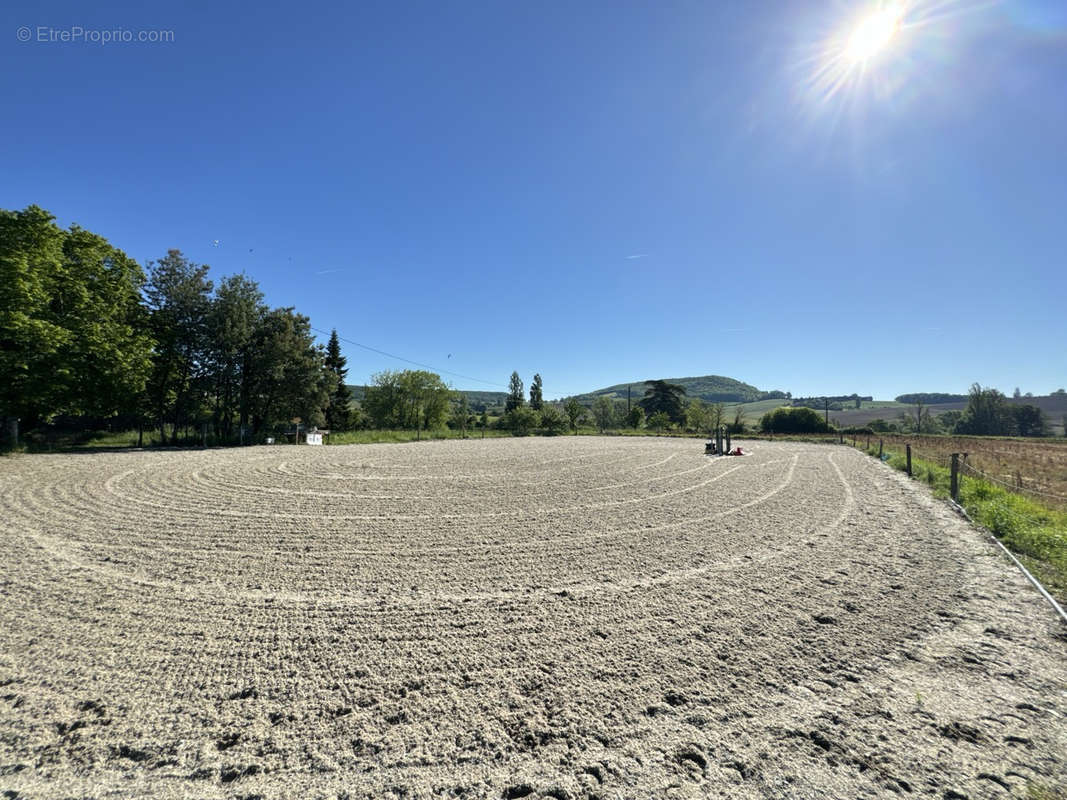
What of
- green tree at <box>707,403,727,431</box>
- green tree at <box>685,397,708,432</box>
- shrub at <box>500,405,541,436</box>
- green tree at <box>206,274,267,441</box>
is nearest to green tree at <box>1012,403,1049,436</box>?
green tree at <box>707,403,727,431</box>

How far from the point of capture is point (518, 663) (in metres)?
3.47

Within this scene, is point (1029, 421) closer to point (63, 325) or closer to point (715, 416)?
point (715, 416)

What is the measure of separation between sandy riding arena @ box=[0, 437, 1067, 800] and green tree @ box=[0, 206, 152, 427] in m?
13.6

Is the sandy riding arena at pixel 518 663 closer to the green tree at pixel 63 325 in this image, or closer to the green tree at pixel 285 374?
the green tree at pixel 63 325

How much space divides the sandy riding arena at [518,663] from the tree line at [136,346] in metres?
14.0

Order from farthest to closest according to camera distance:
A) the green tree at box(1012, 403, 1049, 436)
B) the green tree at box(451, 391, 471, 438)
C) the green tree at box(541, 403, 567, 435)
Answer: the green tree at box(1012, 403, 1049, 436) < the green tree at box(451, 391, 471, 438) < the green tree at box(541, 403, 567, 435)

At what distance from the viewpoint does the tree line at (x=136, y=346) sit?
642 inches

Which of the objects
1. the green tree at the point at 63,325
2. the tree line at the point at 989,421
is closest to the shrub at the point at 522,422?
the green tree at the point at 63,325

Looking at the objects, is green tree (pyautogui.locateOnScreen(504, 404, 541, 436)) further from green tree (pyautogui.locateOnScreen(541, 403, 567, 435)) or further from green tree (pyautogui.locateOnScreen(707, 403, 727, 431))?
green tree (pyautogui.locateOnScreen(707, 403, 727, 431))

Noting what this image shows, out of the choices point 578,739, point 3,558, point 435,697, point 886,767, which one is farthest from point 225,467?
point 886,767

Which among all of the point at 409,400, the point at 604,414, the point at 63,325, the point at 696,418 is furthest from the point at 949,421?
the point at 63,325

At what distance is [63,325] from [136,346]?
2735 mm

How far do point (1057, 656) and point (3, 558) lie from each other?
1189 cm

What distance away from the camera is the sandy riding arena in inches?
94.2
